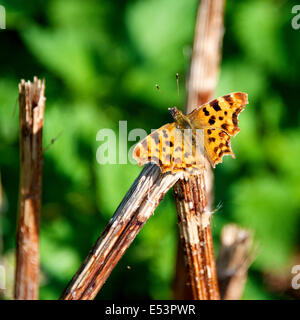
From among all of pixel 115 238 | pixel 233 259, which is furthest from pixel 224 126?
pixel 115 238

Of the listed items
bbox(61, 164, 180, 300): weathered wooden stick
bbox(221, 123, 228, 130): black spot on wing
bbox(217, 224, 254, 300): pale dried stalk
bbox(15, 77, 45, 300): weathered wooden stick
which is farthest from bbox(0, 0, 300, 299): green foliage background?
bbox(61, 164, 180, 300): weathered wooden stick

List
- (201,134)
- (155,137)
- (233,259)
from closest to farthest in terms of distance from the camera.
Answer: (155,137) → (233,259) → (201,134)

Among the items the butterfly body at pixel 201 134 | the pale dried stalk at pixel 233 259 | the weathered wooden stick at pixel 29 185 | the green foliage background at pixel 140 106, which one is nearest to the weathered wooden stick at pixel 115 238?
the butterfly body at pixel 201 134

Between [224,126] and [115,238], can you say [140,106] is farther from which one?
[115,238]

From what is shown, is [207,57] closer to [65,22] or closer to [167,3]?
[167,3]

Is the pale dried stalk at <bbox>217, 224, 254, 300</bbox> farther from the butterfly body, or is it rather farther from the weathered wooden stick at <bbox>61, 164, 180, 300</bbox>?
the weathered wooden stick at <bbox>61, 164, 180, 300</bbox>
